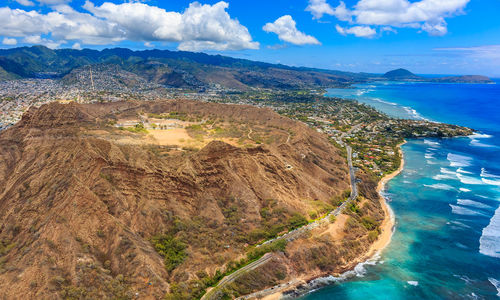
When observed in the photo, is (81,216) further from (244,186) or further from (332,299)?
(332,299)

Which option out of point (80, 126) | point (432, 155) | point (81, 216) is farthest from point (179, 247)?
point (432, 155)

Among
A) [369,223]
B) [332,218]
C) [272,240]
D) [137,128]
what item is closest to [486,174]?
[369,223]

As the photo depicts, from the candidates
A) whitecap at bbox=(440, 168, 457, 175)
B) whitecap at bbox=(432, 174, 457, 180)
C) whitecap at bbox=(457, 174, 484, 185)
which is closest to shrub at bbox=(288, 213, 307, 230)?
whitecap at bbox=(432, 174, 457, 180)

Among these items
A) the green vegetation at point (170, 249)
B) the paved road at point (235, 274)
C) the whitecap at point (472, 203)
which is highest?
the whitecap at point (472, 203)

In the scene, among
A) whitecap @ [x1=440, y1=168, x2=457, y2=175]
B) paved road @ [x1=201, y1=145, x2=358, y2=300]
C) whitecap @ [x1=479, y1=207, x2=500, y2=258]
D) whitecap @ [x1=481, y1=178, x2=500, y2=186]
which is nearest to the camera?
paved road @ [x1=201, y1=145, x2=358, y2=300]

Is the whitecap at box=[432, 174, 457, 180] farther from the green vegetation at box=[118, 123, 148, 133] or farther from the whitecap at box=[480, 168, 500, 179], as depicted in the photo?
the green vegetation at box=[118, 123, 148, 133]

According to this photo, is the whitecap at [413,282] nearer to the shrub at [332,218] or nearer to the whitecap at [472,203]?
the shrub at [332,218]

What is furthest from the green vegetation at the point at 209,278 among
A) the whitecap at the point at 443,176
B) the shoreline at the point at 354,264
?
the whitecap at the point at 443,176
